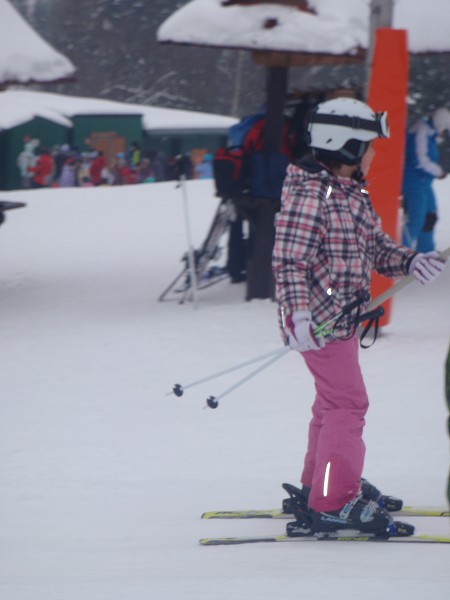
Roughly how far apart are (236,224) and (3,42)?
2941mm

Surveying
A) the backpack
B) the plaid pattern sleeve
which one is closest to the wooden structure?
the backpack

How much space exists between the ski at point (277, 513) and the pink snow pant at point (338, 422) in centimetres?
39

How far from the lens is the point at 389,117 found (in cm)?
855

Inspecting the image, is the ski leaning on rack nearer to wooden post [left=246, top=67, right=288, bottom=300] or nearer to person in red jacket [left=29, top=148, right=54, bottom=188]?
wooden post [left=246, top=67, right=288, bottom=300]

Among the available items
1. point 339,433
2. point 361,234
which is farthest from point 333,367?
point 361,234

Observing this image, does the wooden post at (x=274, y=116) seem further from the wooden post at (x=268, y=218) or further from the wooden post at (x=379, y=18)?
the wooden post at (x=379, y=18)

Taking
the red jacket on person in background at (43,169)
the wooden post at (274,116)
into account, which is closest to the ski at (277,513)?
the wooden post at (274,116)

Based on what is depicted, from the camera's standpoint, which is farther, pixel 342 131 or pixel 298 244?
pixel 342 131

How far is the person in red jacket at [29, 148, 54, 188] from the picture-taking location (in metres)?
27.6

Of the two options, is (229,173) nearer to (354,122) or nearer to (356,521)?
(354,122)

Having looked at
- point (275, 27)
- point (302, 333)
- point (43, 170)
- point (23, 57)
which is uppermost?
point (275, 27)

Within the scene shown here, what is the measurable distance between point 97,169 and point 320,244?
23.5 meters

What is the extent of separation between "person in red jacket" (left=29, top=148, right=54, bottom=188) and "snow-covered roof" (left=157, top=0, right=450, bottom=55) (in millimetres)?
17409

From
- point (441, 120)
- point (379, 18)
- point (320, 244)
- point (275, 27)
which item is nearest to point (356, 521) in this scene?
point (320, 244)
